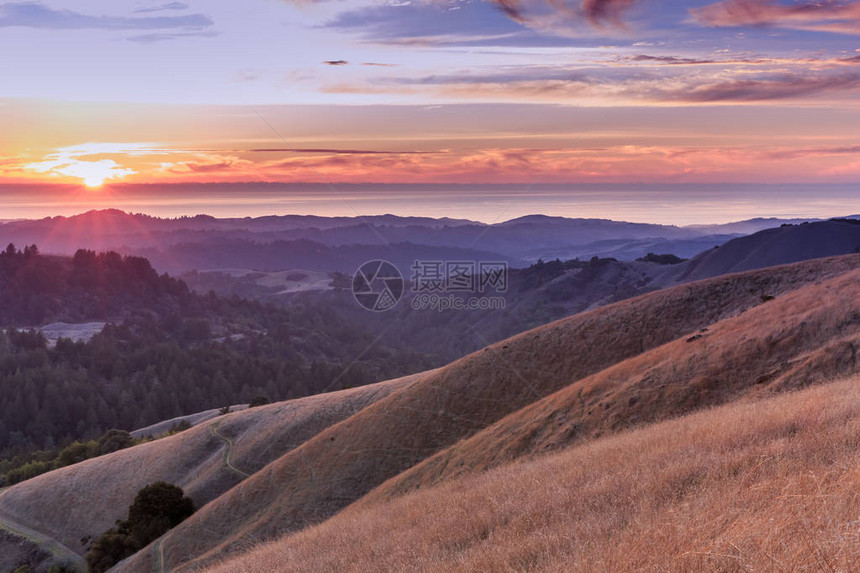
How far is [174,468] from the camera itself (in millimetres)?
48875

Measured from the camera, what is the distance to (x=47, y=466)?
78375 millimetres

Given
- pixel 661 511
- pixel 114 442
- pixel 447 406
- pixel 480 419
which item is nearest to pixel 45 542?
pixel 447 406

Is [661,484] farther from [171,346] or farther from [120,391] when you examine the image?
[171,346]

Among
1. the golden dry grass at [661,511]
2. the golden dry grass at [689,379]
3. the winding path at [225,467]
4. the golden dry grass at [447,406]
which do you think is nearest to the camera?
the golden dry grass at [661,511]

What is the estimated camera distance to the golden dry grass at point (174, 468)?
149 ft

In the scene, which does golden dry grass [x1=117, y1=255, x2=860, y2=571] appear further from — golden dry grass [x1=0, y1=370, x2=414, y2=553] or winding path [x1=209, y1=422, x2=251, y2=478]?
golden dry grass [x1=0, y1=370, x2=414, y2=553]

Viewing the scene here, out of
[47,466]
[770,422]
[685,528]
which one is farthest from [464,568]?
[47,466]

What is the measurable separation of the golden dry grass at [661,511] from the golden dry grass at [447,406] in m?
15.1

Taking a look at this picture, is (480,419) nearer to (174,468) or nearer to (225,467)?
(225,467)

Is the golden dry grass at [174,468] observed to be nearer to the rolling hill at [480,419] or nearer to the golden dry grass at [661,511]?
the rolling hill at [480,419]

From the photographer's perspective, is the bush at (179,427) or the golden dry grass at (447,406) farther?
the bush at (179,427)

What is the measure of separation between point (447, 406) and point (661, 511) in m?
27.6

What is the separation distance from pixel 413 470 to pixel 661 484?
1953 centimetres

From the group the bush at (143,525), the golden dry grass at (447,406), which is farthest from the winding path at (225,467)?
the bush at (143,525)
